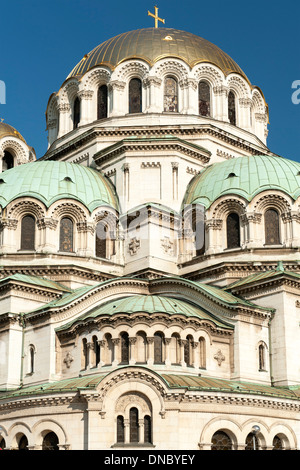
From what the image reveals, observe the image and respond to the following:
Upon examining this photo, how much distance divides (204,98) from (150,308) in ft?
51.3

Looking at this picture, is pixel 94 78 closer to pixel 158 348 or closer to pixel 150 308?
pixel 150 308

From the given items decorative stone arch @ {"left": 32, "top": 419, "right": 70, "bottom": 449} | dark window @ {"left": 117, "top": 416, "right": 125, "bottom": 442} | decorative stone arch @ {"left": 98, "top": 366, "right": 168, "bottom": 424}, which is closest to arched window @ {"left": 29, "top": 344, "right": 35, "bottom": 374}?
decorative stone arch @ {"left": 32, "top": 419, "right": 70, "bottom": 449}

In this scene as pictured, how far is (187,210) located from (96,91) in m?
9.54

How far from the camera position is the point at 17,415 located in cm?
2836

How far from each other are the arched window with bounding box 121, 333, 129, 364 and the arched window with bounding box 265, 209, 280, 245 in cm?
868

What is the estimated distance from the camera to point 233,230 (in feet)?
113

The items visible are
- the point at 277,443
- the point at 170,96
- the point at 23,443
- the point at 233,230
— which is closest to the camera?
the point at 277,443

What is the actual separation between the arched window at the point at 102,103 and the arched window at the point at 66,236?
7.58 m

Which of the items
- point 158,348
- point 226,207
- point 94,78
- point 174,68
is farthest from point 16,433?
point 174,68

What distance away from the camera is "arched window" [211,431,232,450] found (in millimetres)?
26469

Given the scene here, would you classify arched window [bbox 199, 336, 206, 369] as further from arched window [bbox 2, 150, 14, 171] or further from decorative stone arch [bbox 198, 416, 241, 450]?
arched window [bbox 2, 150, 14, 171]

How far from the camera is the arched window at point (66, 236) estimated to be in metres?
35.3
